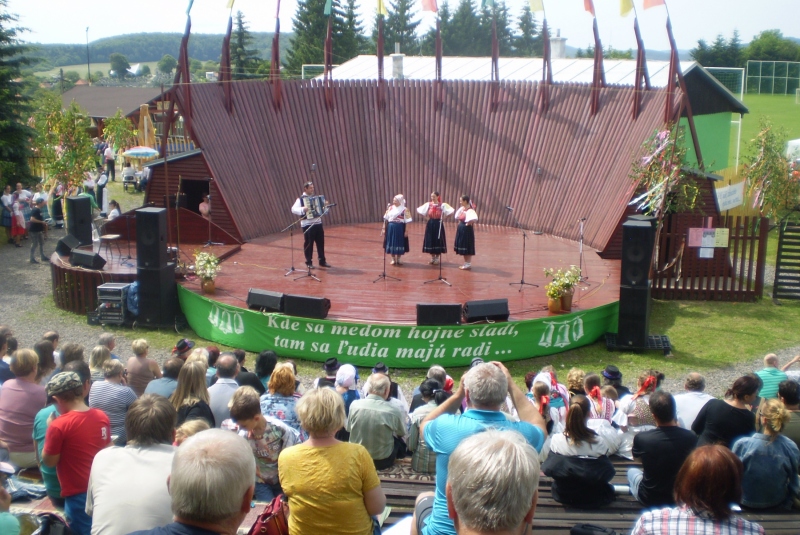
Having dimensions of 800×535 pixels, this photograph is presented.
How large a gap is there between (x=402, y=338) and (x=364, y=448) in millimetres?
7492

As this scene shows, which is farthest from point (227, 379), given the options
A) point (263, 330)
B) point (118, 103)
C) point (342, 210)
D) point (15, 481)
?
point (118, 103)

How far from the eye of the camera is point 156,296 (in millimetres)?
13164

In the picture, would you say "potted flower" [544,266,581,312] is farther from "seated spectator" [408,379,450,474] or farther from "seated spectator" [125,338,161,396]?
"seated spectator" [125,338,161,396]

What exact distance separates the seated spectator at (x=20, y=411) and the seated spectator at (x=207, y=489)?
11.7 feet

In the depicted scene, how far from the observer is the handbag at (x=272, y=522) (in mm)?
3758

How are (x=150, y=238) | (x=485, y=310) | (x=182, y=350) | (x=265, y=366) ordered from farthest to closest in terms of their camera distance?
1. (x=150, y=238)
2. (x=485, y=310)
3. (x=182, y=350)
4. (x=265, y=366)

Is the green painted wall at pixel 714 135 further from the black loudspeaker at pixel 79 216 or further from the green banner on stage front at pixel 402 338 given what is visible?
the black loudspeaker at pixel 79 216

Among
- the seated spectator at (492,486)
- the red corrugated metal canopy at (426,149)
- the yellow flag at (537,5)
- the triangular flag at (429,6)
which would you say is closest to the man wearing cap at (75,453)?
the seated spectator at (492,486)

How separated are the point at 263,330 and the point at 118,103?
3990cm

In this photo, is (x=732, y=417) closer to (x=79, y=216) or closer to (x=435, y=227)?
(x=435, y=227)

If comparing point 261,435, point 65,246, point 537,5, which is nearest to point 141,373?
point 261,435

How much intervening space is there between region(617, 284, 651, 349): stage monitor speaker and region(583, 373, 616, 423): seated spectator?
190 inches

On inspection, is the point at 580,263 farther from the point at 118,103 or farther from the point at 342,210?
the point at 118,103

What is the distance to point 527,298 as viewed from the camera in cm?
1338
